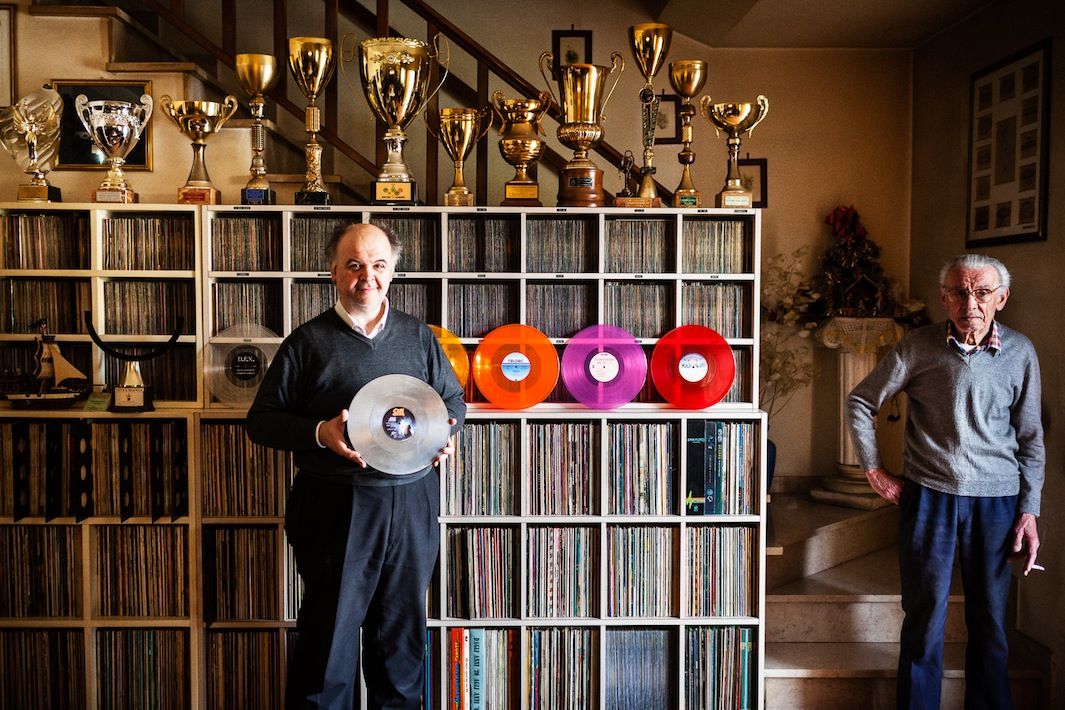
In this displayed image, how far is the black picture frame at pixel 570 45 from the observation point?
14.2 ft

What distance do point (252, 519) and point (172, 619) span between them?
1.42 ft

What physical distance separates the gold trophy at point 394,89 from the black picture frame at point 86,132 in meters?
0.86

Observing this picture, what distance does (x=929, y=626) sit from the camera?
8.68 feet

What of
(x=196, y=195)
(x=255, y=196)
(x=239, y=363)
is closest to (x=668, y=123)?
(x=255, y=196)

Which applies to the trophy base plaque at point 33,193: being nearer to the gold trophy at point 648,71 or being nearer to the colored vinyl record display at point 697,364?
the gold trophy at point 648,71

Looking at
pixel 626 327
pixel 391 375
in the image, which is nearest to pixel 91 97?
pixel 391 375

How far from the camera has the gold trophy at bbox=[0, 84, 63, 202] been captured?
2.93 meters

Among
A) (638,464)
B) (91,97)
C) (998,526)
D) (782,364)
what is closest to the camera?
(998,526)

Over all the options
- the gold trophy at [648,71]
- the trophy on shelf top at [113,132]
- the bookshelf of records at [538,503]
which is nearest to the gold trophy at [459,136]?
the bookshelf of records at [538,503]

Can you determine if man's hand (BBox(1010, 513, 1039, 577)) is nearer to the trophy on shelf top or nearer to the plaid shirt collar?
the plaid shirt collar

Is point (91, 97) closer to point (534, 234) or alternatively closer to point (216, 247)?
point (216, 247)

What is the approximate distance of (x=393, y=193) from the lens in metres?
2.89

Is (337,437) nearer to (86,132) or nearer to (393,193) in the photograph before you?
(393,193)

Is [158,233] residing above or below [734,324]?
above
